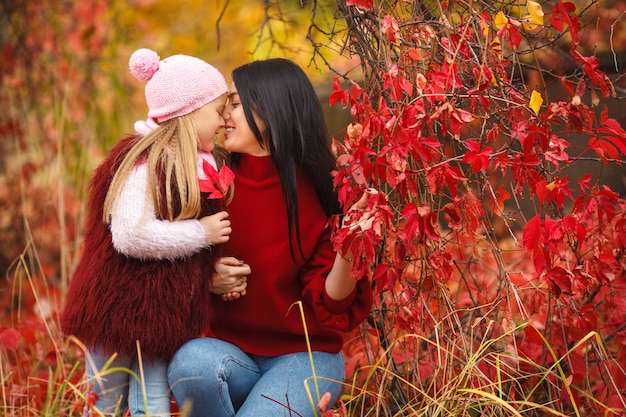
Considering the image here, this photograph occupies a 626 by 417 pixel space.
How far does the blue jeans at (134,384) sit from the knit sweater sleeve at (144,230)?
1.09 feet

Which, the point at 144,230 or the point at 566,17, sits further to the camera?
the point at 144,230

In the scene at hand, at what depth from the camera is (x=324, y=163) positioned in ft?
7.66

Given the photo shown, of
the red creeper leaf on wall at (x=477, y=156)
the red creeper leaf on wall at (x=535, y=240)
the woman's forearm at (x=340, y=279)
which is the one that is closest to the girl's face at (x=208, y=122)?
the woman's forearm at (x=340, y=279)

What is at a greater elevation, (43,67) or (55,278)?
(43,67)

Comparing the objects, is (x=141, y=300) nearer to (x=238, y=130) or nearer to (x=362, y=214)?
(x=238, y=130)

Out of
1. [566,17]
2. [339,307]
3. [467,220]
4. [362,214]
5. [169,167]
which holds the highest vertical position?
[566,17]

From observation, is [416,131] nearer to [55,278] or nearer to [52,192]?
[52,192]

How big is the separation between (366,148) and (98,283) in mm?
874

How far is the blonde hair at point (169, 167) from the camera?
2.12 m

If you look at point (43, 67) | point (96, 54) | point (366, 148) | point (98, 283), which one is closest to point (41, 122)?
point (43, 67)

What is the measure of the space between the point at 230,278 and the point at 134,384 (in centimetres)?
42

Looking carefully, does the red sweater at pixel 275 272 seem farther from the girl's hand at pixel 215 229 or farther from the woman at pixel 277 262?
the girl's hand at pixel 215 229

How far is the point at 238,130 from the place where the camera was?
2.26 m

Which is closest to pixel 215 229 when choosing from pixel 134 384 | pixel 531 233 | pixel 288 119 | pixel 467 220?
pixel 288 119
